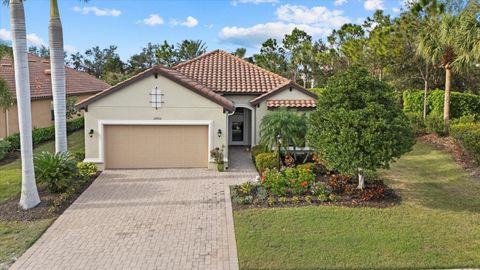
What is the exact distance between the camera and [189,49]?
5656cm

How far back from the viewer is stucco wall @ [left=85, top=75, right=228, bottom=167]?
17.1 meters

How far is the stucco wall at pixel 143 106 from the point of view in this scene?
56.2ft

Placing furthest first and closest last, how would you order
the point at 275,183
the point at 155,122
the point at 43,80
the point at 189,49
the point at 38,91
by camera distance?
the point at 189,49, the point at 43,80, the point at 38,91, the point at 155,122, the point at 275,183

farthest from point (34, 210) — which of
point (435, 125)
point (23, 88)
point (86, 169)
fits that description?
point (435, 125)

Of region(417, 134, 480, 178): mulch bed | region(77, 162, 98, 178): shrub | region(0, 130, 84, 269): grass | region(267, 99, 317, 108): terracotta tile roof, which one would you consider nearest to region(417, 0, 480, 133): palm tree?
region(417, 134, 480, 178): mulch bed

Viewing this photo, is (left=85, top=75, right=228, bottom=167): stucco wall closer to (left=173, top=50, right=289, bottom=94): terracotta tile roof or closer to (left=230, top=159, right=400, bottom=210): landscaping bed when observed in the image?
(left=173, top=50, right=289, bottom=94): terracotta tile roof

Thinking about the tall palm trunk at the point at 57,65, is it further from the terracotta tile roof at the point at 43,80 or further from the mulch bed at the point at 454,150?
the mulch bed at the point at 454,150

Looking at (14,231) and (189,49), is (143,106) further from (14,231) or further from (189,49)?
(189,49)

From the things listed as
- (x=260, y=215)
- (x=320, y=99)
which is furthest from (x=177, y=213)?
(x=320, y=99)

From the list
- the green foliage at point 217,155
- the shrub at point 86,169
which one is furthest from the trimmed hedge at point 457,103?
the shrub at point 86,169

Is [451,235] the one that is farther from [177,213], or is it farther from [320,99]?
[177,213]

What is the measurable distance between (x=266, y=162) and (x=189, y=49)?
42.9 meters

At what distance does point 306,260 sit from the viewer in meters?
8.48

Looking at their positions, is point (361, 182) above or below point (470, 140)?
below
